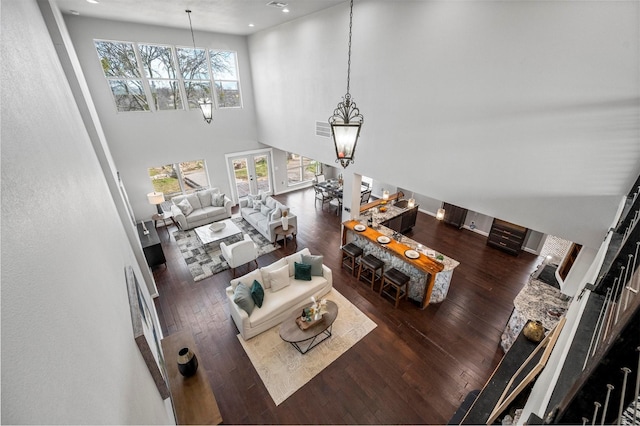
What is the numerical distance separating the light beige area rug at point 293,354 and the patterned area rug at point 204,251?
7.71ft

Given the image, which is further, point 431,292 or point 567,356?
point 431,292

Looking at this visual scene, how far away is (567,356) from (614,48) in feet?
12.4

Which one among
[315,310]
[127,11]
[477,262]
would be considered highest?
[127,11]

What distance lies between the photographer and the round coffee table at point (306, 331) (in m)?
4.36

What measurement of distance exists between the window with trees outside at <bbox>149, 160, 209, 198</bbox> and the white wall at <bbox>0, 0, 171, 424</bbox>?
7.64 m

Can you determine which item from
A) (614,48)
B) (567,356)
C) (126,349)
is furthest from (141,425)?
(614,48)

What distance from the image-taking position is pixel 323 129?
7.00m

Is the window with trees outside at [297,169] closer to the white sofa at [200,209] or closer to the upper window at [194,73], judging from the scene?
the white sofa at [200,209]

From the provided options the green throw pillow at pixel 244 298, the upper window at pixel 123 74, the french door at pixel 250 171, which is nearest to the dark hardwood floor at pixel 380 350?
the green throw pillow at pixel 244 298

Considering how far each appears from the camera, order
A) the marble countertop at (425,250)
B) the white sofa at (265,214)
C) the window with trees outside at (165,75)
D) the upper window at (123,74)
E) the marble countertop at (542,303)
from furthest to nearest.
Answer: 1. the white sofa at (265,214)
2. the window with trees outside at (165,75)
3. the upper window at (123,74)
4. the marble countertop at (425,250)
5. the marble countertop at (542,303)

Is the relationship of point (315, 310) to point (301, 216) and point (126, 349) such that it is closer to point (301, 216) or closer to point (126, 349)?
point (126, 349)

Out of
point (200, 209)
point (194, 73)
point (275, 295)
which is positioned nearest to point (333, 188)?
point (200, 209)

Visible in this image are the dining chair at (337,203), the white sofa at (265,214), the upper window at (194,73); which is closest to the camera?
the white sofa at (265,214)

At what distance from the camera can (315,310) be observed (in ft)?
15.0
